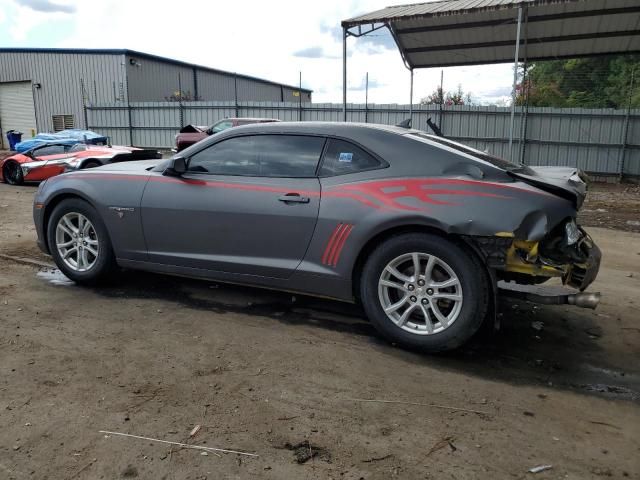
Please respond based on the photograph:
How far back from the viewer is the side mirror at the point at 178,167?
4.38 metres

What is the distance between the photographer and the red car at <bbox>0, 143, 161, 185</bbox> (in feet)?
41.5

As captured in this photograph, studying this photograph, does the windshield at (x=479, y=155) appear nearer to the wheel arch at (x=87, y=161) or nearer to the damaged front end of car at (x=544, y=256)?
the damaged front end of car at (x=544, y=256)

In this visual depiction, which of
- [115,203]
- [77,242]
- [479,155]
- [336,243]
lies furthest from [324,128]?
[77,242]

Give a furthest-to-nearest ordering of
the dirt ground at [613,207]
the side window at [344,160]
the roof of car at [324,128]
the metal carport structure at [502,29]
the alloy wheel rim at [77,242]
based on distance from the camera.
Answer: the metal carport structure at [502,29]
the dirt ground at [613,207]
the alloy wheel rim at [77,242]
the roof of car at [324,128]
the side window at [344,160]

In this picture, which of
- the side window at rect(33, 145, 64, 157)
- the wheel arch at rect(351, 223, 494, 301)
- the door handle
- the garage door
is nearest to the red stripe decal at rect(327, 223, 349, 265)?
the wheel arch at rect(351, 223, 494, 301)

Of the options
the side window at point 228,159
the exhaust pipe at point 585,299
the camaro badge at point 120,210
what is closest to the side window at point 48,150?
the camaro badge at point 120,210

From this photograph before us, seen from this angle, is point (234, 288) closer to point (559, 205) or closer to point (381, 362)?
point (381, 362)

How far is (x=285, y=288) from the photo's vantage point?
410 centimetres

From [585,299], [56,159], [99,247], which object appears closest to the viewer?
[585,299]

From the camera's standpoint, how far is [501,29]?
13.9m

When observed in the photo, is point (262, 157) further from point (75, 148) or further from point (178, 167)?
point (75, 148)

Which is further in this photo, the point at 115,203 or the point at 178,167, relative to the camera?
the point at 115,203

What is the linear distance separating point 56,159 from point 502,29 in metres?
11.6

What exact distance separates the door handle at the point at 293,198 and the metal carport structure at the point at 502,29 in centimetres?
946
